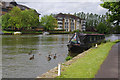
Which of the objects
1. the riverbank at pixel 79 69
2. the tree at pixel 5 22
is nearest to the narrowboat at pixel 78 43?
the riverbank at pixel 79 69

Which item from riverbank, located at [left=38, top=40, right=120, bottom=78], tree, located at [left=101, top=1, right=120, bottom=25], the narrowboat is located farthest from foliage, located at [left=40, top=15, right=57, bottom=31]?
riverbank, located at [left=38, top=40, right=120, bottom=78]

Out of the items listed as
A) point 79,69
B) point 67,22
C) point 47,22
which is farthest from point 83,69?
point 67,22

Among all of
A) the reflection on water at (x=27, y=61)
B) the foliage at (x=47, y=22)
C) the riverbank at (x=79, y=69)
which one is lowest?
the reflection on water at (x=27, y=61)

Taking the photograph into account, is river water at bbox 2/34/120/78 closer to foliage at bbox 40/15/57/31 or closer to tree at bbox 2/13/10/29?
tree at bbox 2/13/10/29

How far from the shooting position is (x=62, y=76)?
935cm

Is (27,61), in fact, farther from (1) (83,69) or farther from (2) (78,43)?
(2) (78,43)

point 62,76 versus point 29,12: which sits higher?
point 29,12

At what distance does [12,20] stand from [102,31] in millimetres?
80529

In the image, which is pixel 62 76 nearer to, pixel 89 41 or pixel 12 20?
pixel 89 41

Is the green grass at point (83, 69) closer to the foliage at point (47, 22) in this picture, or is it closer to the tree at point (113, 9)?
the tree at point (113, 9)

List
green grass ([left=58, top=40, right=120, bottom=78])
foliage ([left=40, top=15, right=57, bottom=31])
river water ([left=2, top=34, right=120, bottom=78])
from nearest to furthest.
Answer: green grass ([left=58, top=40, right=120, bottom=78]) < river water ([left=2, top=34, right=120, bottom=78]) < foliage ([left=40, top=15, right=57, bottom=31])

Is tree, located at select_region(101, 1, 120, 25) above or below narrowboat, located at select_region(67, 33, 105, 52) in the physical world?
above

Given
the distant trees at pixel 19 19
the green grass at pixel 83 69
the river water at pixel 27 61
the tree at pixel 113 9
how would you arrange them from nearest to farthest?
the green grass at pixel 83 69 → the river water at pixel 27 61 → the tree at pixel 113 9 → the distant trees at pixel 19 19

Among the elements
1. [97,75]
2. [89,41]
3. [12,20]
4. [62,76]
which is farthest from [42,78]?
[12,20]
